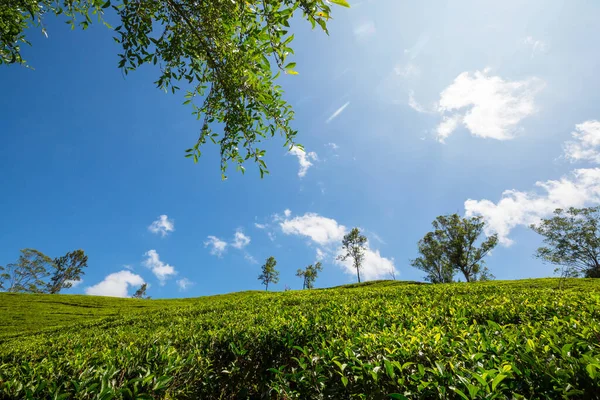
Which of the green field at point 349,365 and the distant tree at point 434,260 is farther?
the distant tree at point 434,260

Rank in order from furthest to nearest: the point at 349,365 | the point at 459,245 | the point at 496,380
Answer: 1. the point at 459,245
2. the point at 349,365
3. the point at 496,380

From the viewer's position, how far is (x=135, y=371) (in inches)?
114

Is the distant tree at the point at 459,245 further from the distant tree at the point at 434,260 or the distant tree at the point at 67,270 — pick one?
the distant tree at the point at 67,270

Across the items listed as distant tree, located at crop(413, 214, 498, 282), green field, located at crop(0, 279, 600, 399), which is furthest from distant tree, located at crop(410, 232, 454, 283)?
green field, located at crop(0, 279, 600, 399)

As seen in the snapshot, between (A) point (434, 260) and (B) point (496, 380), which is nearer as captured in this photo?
(B) point (496, 380)

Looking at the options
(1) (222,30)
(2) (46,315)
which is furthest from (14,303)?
(1) (222,30)

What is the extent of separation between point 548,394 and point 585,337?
51.8 inches

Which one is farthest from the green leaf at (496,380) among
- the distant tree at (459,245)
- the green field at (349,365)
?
the distant tree at (459,245)

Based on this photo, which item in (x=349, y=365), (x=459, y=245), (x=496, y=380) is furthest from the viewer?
(x=459, y=245)

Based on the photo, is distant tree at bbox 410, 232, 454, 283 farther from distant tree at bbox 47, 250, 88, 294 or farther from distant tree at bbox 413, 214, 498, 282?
distant tree at bbox 47, 250, 88, 294

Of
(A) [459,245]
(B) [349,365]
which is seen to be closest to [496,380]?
(B) [349,365]

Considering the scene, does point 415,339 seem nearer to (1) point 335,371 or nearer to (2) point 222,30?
(1) point 335,371

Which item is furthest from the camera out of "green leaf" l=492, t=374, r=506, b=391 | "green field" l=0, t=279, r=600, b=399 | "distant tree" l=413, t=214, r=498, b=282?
"distant tree" l=413, t=214, r=498, b=282

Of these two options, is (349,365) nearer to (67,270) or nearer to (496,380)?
(496,380)
